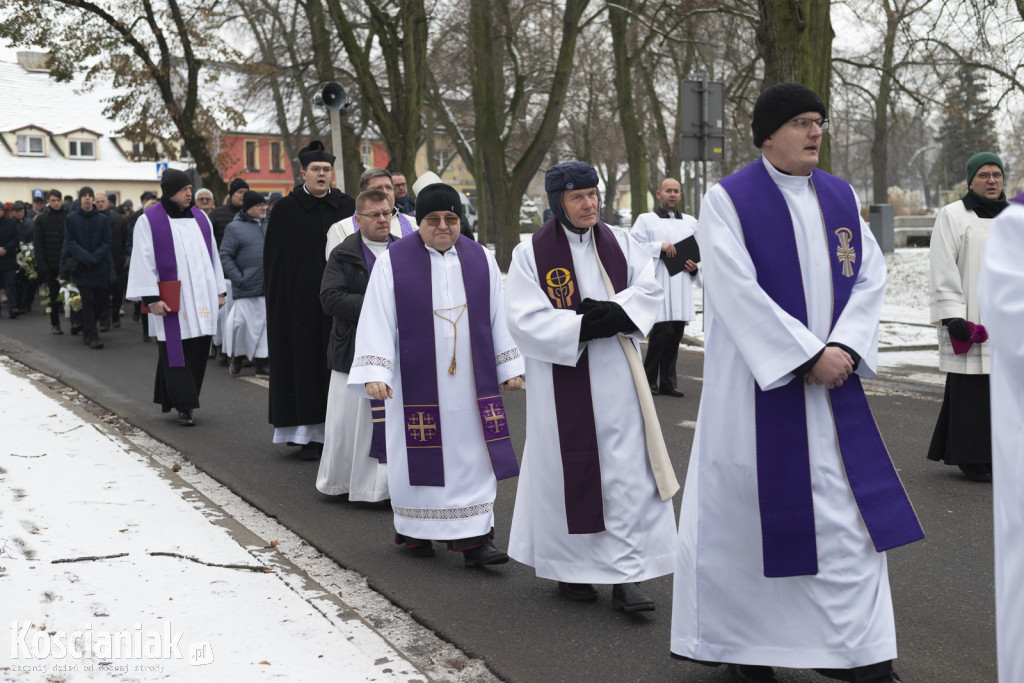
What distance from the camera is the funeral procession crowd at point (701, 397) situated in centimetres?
405

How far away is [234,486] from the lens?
757 centimetres

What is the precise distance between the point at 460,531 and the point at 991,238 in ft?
10.8

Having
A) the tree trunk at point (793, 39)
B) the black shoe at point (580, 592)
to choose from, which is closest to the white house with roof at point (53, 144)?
the tree trunk at point (793, 39)

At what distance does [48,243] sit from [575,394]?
15.3 meters

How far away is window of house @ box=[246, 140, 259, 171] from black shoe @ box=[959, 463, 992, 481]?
198 feet

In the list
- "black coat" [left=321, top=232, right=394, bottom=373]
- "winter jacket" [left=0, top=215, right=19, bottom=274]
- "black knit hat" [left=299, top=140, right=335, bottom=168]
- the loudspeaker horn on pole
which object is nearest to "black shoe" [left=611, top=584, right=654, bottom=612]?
"black coat" [left=321, top=232, right=394, bottom=373]

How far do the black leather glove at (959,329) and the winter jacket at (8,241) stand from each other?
17.0 metres

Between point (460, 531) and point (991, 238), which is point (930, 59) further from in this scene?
point (991, 238)

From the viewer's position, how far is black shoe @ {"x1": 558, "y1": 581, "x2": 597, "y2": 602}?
5.30 meters

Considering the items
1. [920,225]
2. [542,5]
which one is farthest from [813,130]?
[920,225]

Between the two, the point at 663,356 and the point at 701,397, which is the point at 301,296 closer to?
the point at 663,356

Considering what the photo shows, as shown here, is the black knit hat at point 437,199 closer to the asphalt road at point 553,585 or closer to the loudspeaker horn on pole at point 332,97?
the asphalt road at point 553,585

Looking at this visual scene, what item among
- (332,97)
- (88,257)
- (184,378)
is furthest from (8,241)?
(184,378)

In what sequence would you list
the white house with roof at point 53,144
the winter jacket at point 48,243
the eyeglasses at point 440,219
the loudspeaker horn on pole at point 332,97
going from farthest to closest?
the white house with roof at point 53,144 → the winter jacket at point 48,243 → the loudspeaker horn on pole at point 332,97 → the eyeglasses at point 440,219
